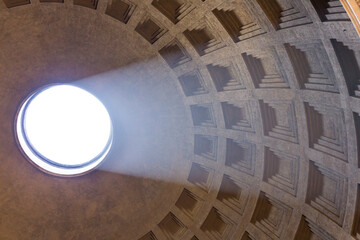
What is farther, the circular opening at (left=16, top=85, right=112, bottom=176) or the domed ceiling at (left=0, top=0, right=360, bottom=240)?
the circular opening at (left=16, top=85, right=112, bottom=176)

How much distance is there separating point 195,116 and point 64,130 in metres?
13.7

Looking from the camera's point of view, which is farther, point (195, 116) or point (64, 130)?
point (64, 130)

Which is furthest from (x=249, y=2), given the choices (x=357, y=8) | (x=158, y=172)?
(x=158, y=172)

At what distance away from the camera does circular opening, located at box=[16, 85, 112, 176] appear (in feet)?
73.6

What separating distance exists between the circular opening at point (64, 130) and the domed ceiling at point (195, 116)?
103 centimetres

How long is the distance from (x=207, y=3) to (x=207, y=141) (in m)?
7.81

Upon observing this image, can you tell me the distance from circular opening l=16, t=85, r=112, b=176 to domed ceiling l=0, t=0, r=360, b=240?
3.37ft

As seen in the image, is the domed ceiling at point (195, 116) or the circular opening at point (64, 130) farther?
the circular opening at point (64, 130)

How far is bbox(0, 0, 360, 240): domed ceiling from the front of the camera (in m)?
14.4

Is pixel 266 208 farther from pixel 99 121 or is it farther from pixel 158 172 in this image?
pixel 99 121

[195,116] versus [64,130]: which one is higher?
[195,116]

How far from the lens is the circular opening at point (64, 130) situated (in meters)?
22.4

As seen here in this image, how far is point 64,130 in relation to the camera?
29953 millimetres

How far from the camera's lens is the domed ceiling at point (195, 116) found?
47.3 ft
